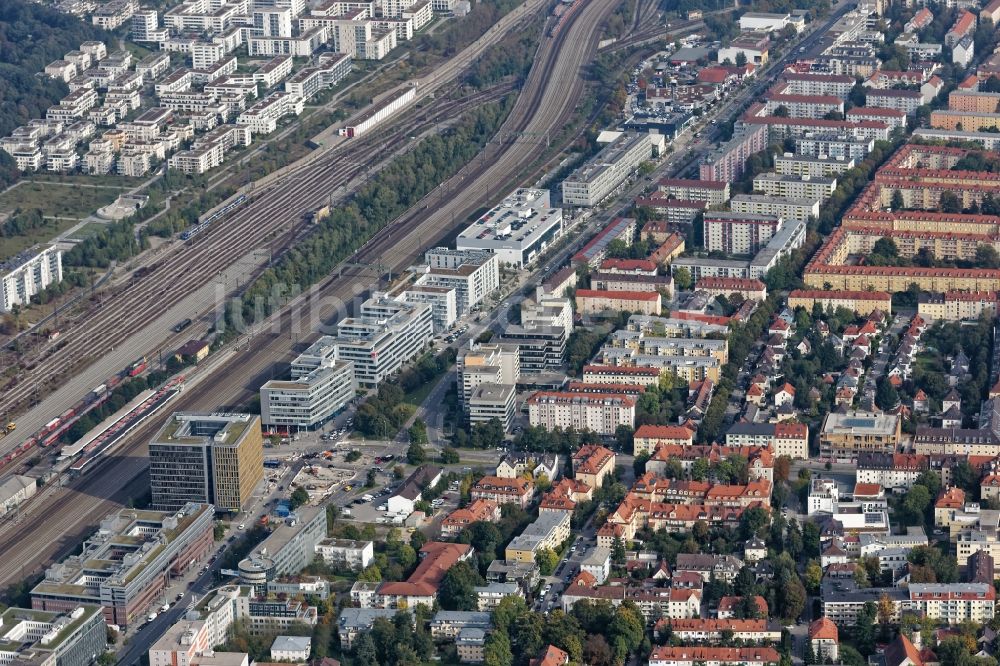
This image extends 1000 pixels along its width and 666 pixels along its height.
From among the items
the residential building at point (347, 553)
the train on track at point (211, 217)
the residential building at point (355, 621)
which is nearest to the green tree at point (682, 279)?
the train on track at point (211, 217)

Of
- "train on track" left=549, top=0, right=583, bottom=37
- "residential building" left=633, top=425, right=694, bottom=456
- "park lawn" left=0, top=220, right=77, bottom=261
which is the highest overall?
"train on track" left=549, top=0, right=583, bottom=37

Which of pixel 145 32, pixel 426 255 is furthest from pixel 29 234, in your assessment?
pixel 145 32

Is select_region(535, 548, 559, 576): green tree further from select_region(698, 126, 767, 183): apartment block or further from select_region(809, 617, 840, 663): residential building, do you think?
select_region(698, 126, 767, 183): apartment block

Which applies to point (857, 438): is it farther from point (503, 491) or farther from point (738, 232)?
point (738, 232)

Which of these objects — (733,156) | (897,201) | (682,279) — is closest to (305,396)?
(682,279)

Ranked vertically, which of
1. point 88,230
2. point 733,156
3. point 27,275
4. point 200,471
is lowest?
point 200,471

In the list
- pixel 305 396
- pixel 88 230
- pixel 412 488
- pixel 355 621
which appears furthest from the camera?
pixel 88 230

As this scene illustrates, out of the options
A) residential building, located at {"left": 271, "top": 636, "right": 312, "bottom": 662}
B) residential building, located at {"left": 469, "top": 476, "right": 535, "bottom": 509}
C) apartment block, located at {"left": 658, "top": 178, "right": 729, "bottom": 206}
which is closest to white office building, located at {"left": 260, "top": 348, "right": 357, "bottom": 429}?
residential building, located at {"left": 469, "top": 476, "right": 535, "bottom": 509}
